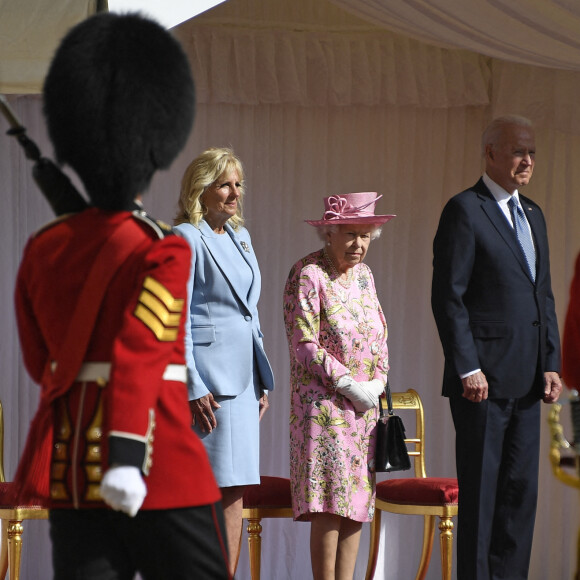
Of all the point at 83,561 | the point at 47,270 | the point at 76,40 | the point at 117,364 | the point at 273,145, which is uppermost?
the point at 273,145

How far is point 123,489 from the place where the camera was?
6.32 feet

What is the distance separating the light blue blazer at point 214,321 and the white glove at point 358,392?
34 centimetres

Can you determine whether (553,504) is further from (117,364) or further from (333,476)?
(117,364)

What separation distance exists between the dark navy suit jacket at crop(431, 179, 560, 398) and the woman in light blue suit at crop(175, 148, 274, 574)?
2.22 ft

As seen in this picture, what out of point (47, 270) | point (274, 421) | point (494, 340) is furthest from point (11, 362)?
point (47, 270)

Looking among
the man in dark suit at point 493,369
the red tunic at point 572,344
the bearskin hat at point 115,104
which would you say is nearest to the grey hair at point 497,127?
the man in dark suit at point 493,369

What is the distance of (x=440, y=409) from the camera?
560cm

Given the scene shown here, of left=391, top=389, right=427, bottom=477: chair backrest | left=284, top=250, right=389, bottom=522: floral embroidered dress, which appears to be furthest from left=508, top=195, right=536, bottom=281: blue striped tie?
left=391, top=389, right=427, bottom=477: chair backrest

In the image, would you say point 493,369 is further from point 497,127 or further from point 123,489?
point 123,489

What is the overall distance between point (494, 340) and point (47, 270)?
214cm

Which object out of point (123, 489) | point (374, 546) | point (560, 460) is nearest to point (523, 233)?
point (374, 546)

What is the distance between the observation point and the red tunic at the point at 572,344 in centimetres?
279

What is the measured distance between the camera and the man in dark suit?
3.87 meters

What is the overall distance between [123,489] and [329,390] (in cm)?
206
